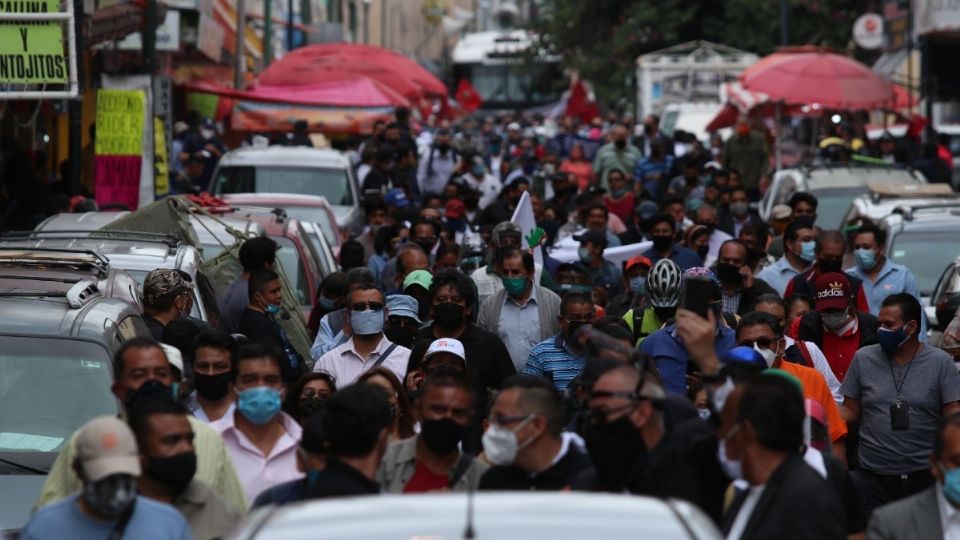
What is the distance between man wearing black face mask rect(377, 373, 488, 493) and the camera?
670cm

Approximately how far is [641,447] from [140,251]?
6.01 metres

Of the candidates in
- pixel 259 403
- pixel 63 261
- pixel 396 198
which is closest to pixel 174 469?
pixel 259 403

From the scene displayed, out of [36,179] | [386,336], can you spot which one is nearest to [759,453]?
[386,336]

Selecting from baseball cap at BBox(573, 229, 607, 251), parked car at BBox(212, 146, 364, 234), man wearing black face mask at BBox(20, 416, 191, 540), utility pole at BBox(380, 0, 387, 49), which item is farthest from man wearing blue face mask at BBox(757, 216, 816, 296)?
utility pole at BBox(380, 0, 387, 49)

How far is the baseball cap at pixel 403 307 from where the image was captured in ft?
36.1

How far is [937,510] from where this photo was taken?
628cm

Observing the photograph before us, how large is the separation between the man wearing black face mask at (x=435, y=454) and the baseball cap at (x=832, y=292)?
464cm

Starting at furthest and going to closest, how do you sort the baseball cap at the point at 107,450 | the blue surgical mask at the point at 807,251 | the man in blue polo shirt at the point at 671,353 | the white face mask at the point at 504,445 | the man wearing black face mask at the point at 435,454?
the blue surgical mask at the point at 807,251
the man in blue polo shirt at the point at 671,353
the man wearing black face mask at the point at 435,454
the white face mask at the point at 504,445
the baseball cap at the point at 107,450

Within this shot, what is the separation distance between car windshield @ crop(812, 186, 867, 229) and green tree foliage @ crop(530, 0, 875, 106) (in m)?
23.7

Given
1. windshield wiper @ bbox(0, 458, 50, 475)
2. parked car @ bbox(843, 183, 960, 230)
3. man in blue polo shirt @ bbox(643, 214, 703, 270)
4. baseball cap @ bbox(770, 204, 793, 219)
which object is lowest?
parked car @ bbox(843, 183, 960, 230)

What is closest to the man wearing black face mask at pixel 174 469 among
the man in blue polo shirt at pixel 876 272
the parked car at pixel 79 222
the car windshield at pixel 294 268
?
the parked car at pixel 79 222

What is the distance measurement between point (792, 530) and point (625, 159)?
19.3m

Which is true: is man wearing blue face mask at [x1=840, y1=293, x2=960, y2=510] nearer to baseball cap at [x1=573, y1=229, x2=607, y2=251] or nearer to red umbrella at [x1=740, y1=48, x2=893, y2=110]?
baseball cap at [x1=573, y1=229, x2=607, y2=251]

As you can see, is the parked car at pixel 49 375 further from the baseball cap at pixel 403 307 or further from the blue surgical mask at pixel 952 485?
the blue surgical mask at pixel 952 485
